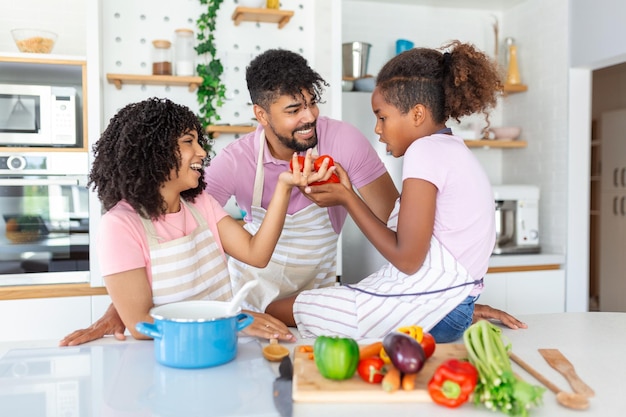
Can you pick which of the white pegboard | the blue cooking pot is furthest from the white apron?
the white pegboard

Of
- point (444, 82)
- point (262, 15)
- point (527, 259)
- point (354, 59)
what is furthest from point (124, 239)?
point (527, 259)

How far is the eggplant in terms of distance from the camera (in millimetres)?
991

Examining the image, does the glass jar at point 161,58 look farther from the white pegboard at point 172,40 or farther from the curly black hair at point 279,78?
the curly black hair at point 279,78

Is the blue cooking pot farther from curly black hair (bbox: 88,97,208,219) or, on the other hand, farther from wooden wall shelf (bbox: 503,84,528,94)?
wooden wall shelf (bbox: 503,84,528,94)

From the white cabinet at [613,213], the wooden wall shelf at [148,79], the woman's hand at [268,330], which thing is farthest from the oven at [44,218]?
the white cabinet at [613,213]

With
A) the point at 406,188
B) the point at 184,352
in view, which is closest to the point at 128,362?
the point at 184,352

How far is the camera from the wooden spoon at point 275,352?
1194mm

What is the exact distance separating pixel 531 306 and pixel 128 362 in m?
2.93

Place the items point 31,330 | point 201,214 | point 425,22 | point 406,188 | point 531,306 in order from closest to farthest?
point 406,188, point 201,214, point 31,330, point 531,306, point 425,22

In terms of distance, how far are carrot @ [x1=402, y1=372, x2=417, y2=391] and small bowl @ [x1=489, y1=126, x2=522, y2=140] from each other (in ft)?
10.7

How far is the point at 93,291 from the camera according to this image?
3002 mm

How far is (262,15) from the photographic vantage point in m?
3.46

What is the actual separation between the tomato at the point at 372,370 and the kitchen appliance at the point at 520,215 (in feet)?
9.07

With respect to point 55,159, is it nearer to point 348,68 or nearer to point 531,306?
point 348,68
